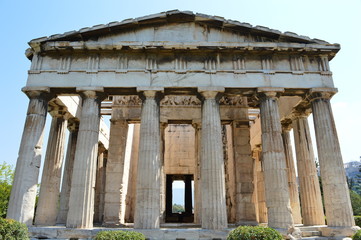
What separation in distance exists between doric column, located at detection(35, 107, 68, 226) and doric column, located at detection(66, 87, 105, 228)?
432 centimetres

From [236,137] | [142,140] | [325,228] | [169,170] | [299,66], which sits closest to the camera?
[325,228]

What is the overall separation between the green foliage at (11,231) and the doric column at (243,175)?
13052 mm

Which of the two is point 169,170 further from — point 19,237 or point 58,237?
point 19,237

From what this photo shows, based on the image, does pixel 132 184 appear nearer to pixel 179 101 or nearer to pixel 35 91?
pixel 179 101

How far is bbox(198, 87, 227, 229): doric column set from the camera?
1468cm

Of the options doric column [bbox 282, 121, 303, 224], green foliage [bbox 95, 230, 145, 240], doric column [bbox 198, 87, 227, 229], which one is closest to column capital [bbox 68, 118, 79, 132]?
doric column [bbox 198, 87, 227, 229]

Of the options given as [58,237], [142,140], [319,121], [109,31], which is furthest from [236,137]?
[58,237]

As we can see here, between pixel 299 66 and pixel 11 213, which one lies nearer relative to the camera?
pixel 11 213

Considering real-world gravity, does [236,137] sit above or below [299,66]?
below

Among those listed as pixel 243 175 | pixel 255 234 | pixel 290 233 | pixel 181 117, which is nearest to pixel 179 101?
pixel 181 117

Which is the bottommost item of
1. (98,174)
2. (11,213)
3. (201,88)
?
(11,213)

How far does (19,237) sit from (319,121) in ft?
51.5

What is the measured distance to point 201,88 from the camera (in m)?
16.7

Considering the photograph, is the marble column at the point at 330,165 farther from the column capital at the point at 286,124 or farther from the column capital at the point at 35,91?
the column capital at the point at 35,91
